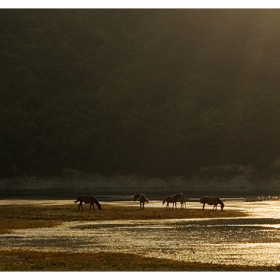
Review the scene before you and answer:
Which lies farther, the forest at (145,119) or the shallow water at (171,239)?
the forest at (145,119)

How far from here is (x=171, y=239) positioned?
3431 cm

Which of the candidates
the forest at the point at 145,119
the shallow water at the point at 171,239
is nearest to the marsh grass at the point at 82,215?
the shallow water at the point at 171,239

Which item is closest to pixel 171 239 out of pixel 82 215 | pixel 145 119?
pixel 82 215

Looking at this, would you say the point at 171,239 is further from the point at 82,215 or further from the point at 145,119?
the point at 145,119

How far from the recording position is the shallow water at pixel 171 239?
1112 inches

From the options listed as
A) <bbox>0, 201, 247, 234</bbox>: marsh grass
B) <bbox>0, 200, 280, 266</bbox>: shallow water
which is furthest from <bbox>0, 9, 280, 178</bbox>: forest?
<bbox>0, 200, 280, 266</bbox>: shallow water

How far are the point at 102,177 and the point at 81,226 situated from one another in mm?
114214

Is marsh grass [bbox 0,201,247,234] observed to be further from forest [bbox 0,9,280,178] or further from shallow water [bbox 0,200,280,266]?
forest [bbox 0,9,280,178]

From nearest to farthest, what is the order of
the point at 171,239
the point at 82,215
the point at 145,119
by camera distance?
1. the point at 171,239
2. the point at 82,215
3. the point at 145,119

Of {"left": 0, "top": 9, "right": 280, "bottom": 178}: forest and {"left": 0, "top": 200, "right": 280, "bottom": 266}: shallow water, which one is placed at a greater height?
{"left": 0, "top": 9, "right": 280, "bottom": 178}: forest

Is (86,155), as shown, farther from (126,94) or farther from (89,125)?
(126,94)

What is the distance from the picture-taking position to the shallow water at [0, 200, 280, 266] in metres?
28.2

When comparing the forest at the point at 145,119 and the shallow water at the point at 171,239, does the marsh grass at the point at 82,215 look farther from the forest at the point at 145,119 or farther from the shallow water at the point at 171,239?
the forest at the point at 145,119

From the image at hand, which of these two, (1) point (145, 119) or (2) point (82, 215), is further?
(1) point (145, 119)
